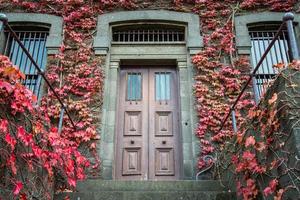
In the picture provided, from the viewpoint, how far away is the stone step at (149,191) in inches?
169

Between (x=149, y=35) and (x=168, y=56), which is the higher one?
(x=149, y=35)

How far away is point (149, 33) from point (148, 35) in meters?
0.05

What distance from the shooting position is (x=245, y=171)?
13.3ft

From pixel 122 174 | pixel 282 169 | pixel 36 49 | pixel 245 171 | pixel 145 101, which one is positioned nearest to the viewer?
pixel 282 169

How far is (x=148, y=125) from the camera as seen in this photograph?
22.5 feet

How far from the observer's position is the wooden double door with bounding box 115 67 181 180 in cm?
651

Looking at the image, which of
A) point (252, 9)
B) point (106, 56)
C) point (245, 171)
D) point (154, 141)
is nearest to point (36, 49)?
point (106, 56)

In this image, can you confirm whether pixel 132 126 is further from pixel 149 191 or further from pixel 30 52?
pixel 30 52

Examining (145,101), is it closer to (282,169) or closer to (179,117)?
(179,117)

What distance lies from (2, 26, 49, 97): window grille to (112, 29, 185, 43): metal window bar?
5.35ft

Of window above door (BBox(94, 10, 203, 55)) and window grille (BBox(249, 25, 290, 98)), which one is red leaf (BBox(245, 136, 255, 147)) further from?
window above door (BBox(94, 10, 203, 55))

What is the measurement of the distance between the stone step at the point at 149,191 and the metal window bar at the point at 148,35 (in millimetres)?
3832

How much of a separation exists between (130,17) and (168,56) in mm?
1247

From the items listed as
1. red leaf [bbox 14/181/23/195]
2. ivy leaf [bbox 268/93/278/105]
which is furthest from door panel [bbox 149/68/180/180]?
ivy leaf [bbox 268/93/278/105]
